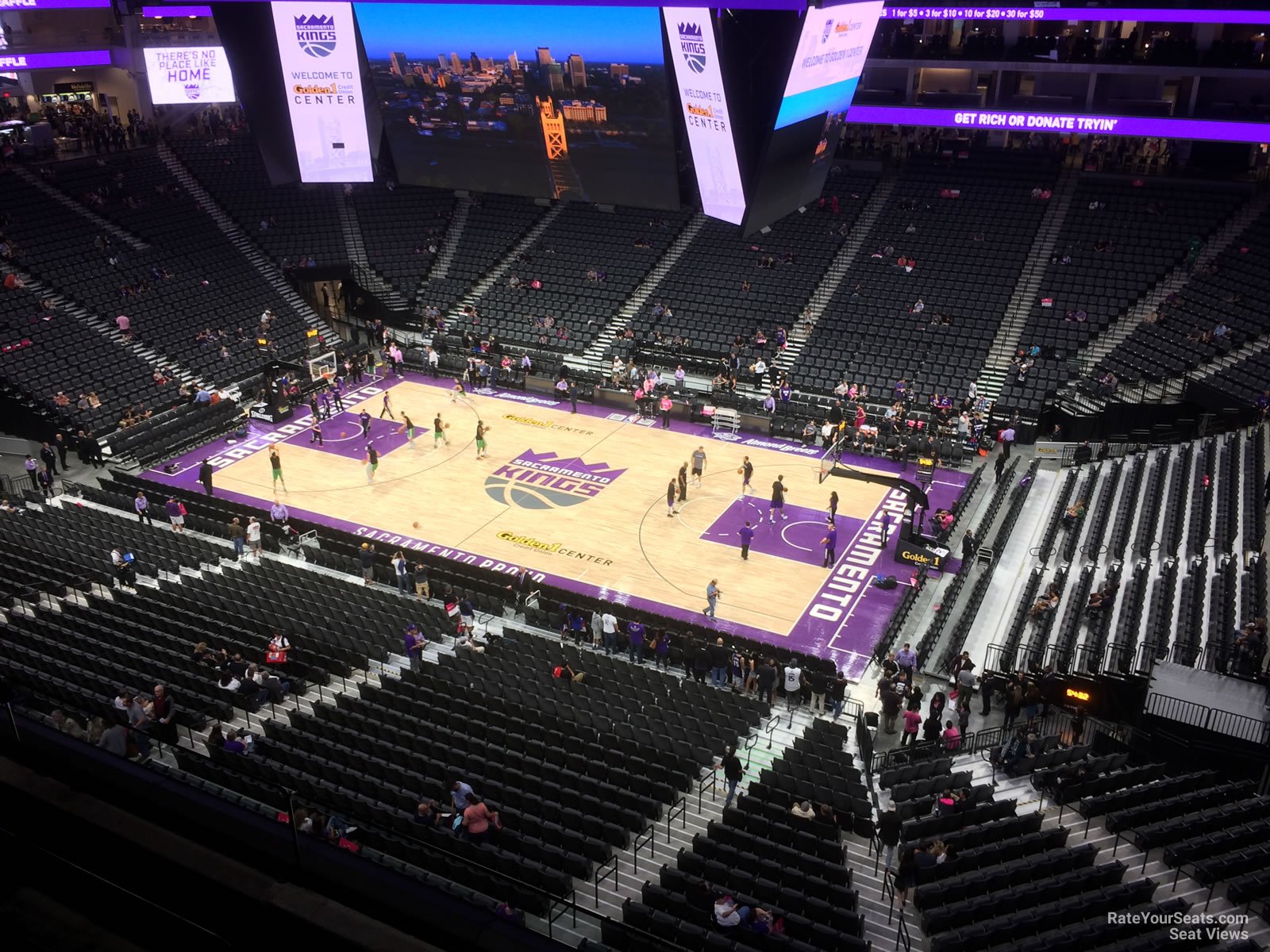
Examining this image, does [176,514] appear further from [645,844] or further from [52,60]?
[52,60]

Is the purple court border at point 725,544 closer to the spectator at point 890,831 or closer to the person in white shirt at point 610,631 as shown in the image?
the person in white shirt at point 610,631

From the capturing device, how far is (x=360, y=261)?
46125 mm

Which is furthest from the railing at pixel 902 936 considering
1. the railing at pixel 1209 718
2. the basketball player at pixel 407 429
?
the basketball player at pixel 407 429

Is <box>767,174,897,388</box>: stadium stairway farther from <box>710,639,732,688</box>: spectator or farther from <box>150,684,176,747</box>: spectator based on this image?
<box>150,684,176,747</box>: spectator

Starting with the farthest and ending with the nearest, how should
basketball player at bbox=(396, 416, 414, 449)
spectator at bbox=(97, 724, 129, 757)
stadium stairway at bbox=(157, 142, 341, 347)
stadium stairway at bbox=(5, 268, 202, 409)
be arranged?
stadium stairway at bbox=(157, 142, 341, 347)
stadium stairway at bbox=(5, 268, 202, 409)
basketball player at bbox=(396, 416, 414, 449)
spectator at bbox=(97, 724, 129, 757)

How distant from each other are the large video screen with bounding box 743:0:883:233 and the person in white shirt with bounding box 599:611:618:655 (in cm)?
956

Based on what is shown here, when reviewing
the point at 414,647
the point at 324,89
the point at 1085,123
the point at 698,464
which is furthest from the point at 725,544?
the point at 1085,123

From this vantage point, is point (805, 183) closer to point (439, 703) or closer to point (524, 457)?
point (524, 457)

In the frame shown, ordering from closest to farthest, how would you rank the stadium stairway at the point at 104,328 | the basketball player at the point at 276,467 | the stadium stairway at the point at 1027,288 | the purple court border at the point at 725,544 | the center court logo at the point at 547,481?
the purple court border at the point at 725,544 → the basketball player at the point at 276,467 → the center court logo at the point at 547,481 → the stadium stairway at the point at 1027,288 → the stadium stairway at the point at 104,328

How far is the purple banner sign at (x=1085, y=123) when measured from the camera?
36.8 meters

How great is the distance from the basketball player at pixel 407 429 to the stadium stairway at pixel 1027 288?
19107mm

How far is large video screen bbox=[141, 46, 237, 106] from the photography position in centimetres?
4797

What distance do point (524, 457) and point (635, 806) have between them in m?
19.3

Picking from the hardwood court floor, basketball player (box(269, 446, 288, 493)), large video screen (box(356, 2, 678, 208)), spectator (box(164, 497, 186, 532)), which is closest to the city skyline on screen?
large video screen (box(356, 2, 678, 208))
